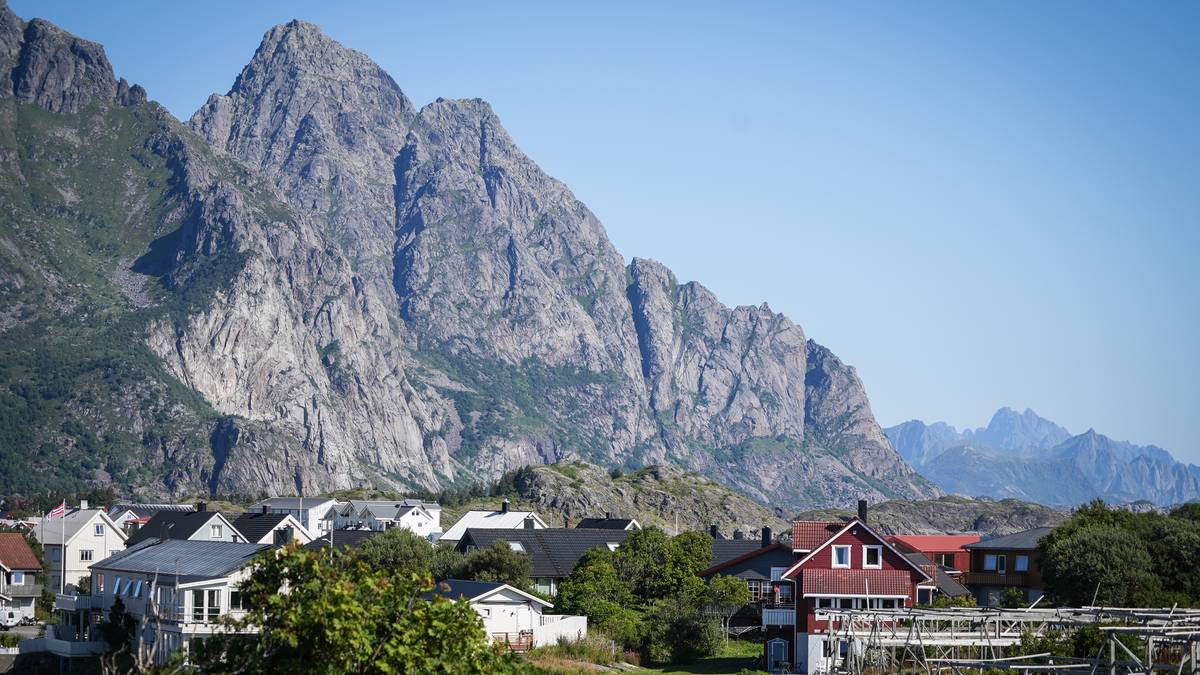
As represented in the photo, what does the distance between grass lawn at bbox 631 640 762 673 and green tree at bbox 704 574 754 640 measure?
2.80 metres

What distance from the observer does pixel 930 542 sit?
118 metres

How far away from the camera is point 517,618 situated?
7212 cm

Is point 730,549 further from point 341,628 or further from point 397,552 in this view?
point 341,628

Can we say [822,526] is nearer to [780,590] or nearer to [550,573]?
[780,590]

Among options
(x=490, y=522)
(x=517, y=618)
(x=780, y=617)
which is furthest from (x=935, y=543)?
(x=517, y=618)

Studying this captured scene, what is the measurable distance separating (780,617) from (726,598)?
29.2 ft

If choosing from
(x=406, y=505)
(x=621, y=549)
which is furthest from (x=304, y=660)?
(x=406, y=505)

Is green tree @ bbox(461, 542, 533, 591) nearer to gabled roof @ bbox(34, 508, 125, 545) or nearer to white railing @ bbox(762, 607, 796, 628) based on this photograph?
white railing @ bbox(762, 607, 796, 628)

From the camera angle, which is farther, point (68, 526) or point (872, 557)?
point (68, 526)

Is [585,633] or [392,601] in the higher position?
[392,601]

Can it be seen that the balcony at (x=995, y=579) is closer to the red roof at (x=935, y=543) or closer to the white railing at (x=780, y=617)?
the red roof at (x=935, y=543)

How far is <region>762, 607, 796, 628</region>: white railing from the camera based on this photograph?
226ft

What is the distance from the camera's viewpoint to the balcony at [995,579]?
292 ft

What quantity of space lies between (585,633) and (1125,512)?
37.9 meters
